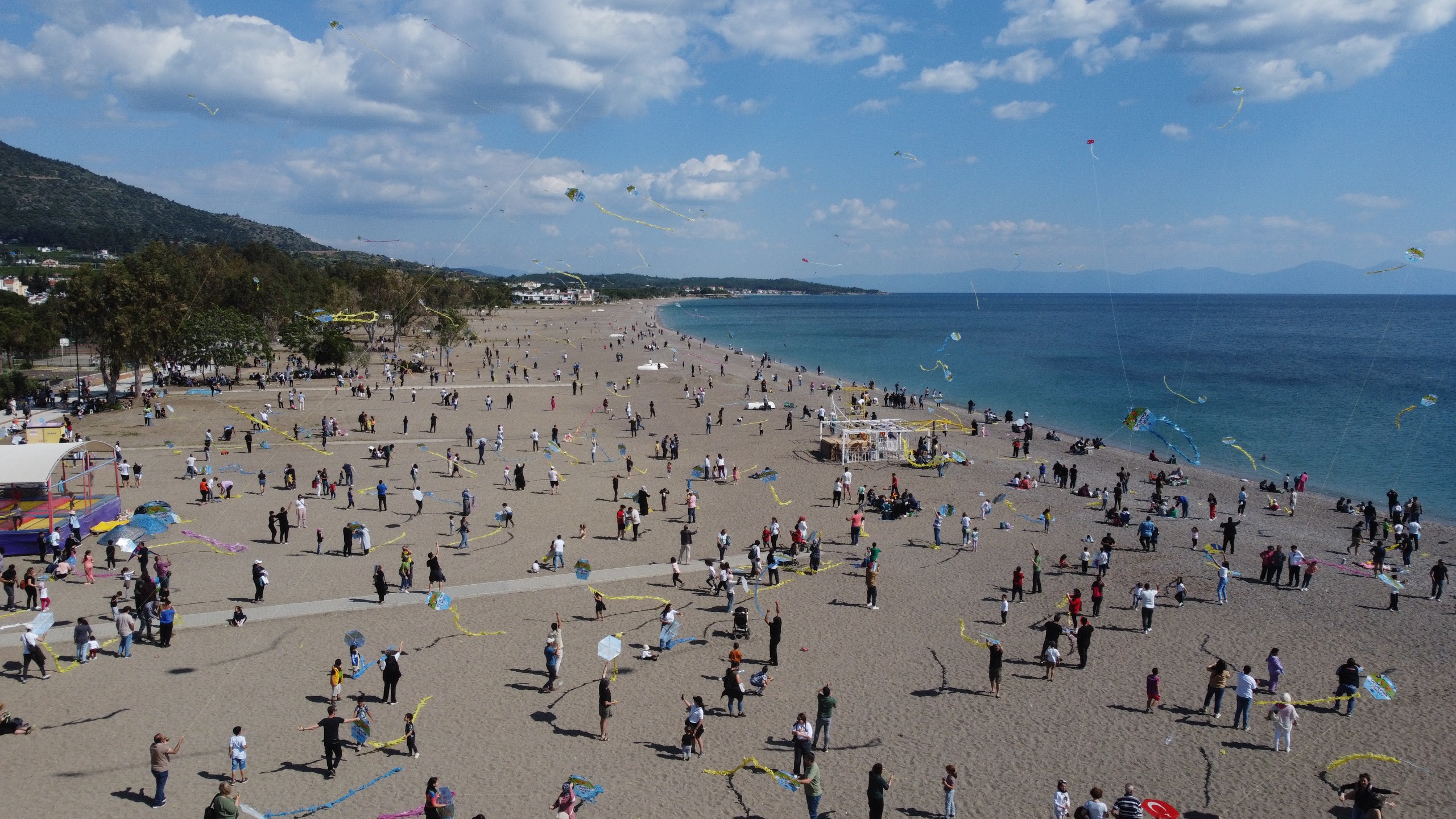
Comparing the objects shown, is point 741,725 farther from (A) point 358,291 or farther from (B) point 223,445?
(A) point 358,291

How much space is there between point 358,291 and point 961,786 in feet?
254

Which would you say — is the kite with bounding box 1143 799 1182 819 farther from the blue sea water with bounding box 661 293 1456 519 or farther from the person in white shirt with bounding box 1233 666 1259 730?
the blue sea water with bounding box 661 293 1456 519

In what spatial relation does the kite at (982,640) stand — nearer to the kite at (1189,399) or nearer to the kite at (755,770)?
the kite at (755,770)

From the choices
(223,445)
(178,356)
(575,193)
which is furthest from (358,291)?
(575,193)

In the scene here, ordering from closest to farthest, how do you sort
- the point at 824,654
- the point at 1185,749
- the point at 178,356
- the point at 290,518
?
the point at 1185,749 → the point at 824,654 → the point at 290,518 → the point at 178,356

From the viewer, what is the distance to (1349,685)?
452 inches

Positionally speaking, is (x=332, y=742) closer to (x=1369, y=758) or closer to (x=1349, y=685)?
(x=1369, y=758)

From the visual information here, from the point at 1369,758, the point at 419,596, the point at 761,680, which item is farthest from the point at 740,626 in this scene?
the point at 1369,758

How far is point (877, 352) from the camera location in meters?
87.4

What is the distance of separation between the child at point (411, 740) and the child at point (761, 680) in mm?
4535

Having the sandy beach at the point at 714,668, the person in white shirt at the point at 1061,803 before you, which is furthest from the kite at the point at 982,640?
the person in white shirt at the point at 1061,803

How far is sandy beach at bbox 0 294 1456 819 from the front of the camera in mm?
9531

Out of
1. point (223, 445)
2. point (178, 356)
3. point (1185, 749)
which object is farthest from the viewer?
point (178, 356)

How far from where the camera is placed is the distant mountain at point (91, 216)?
158 m
